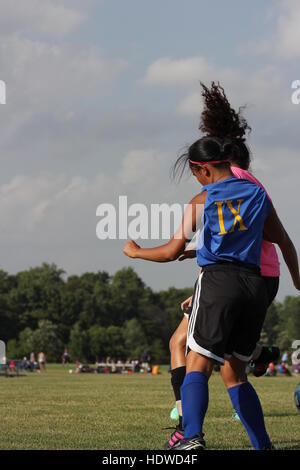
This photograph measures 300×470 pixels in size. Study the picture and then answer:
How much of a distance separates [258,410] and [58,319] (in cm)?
13355

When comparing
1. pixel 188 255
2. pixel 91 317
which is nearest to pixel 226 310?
pixel 188 255

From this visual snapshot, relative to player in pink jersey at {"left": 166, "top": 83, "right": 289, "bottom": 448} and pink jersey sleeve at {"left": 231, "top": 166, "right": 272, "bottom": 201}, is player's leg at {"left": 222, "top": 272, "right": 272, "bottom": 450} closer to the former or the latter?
player in pink jersey at {"left": 166, "top": 83, "right": 289, "bottom": 448}

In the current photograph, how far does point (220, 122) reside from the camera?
721 centimetres

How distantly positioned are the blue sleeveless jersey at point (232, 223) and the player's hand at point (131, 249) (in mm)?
463

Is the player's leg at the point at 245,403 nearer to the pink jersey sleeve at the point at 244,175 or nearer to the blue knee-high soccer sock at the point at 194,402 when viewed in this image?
the blue knee-high soccer sock at the point at 194,402

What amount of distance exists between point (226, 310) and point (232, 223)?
1.91 ft

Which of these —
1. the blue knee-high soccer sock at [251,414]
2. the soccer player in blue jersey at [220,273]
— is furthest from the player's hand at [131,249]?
the blue knee-high soccer sock at [251,414]

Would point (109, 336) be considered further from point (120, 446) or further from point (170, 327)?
point (120, 446)

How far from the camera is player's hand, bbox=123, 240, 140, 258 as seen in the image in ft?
18.8

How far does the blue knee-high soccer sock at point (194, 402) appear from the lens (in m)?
5.39

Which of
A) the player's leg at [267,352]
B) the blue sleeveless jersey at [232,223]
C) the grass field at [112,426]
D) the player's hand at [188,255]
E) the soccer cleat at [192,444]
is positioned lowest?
the grass field at [112,426]

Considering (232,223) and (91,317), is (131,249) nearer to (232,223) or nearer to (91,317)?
(232,223)

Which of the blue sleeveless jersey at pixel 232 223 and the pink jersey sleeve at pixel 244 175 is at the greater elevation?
the pink jersey sleeve at pixel 244 175

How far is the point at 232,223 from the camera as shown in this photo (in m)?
5.50
